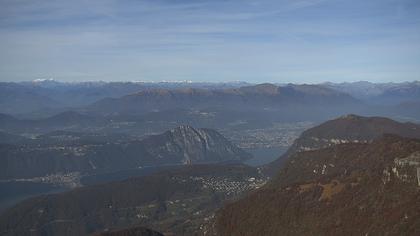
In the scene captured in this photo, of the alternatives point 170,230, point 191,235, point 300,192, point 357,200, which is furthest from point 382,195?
point 170,230

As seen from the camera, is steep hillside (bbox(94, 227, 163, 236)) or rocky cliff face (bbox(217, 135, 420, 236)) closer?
rocky cliff face (bbox(217, 135, 420, 236))

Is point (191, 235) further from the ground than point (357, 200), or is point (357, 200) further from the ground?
point (357, 200)

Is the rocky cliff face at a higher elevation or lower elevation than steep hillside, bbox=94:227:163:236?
higher

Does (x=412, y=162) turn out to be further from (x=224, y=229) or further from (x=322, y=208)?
(x=224, y=229)

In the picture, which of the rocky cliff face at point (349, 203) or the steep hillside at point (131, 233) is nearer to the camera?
the rocky cliff face at point (349, 203)

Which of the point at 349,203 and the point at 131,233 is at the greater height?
the point at 349,203

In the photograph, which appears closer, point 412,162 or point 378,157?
point 412,162

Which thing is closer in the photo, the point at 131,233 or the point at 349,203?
the point at 349,203

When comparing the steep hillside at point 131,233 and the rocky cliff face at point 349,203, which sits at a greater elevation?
the rocky cliff face at point 349,203
